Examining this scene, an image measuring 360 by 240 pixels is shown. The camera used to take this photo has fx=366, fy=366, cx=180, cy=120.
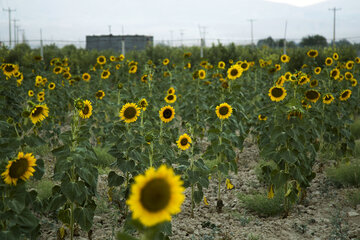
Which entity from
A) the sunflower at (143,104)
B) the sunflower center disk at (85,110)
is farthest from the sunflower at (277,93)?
the sunflower center disk at (85,110)

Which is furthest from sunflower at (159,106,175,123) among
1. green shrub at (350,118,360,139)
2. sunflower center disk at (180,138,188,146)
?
green shrub at (350,118,360,139)

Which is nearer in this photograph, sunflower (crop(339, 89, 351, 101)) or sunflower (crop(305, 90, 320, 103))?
sunflower (crop(305, 90, 320, 103))

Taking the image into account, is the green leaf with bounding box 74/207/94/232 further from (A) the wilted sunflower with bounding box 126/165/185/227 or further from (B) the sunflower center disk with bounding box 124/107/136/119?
(A) the wilted sunflower with bounding box 126/165/185/227

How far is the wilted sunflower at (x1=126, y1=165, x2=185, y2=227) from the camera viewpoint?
1.19 metres

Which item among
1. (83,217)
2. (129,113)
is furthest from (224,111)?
(83,217)

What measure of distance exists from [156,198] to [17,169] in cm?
129

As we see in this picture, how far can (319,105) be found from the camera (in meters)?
4.94

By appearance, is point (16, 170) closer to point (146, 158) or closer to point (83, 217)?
point (83, 217)

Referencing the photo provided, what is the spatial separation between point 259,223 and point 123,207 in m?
1.42

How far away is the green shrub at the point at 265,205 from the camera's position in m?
4.00

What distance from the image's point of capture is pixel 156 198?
1.20 m

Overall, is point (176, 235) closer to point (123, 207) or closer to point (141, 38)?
point (123, 207)

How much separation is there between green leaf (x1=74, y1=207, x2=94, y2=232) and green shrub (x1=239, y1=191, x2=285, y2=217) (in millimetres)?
1926

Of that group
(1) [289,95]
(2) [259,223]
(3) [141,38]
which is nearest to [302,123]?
(1) [289,95]
